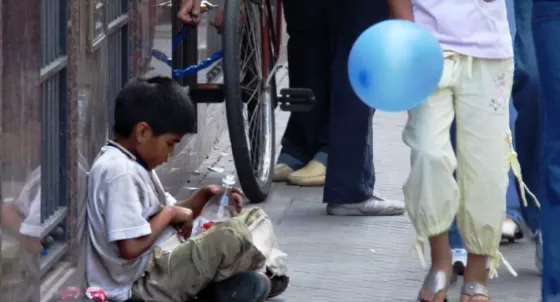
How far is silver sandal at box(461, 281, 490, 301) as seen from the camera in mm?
5060

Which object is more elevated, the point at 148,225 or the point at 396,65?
the point at 396,65

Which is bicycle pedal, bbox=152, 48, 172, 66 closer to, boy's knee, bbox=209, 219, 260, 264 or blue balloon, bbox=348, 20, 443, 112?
boy's knee, bbox=209, 219, 260, 264

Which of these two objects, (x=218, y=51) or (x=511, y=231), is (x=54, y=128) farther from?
(x=511, y=231)

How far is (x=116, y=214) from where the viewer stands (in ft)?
14.5

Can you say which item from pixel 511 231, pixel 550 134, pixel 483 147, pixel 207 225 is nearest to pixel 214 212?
pixel 207 225

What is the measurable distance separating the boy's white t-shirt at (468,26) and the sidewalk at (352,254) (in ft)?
3.22

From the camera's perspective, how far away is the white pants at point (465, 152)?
4.88 meters

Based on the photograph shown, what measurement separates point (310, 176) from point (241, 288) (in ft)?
8.13

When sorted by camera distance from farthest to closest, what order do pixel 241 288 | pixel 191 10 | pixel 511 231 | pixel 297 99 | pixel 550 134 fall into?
pixel 297 99 → pixel 511 231 → pixel 191 10 → pixel 241 288 → pixel 550 134

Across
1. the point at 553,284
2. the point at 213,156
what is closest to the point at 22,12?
the point at 553,284

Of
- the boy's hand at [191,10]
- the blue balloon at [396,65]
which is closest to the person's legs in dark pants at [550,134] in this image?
the blue balloon at [396,65]

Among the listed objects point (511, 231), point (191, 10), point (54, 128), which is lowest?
point (511, 231)

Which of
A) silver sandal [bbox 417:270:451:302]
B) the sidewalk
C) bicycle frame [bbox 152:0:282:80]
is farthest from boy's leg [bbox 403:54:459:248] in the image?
bicycle frame [bbox 152:0:282:80]

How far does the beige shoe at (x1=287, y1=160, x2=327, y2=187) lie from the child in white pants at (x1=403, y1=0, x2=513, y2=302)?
7.25 ft
